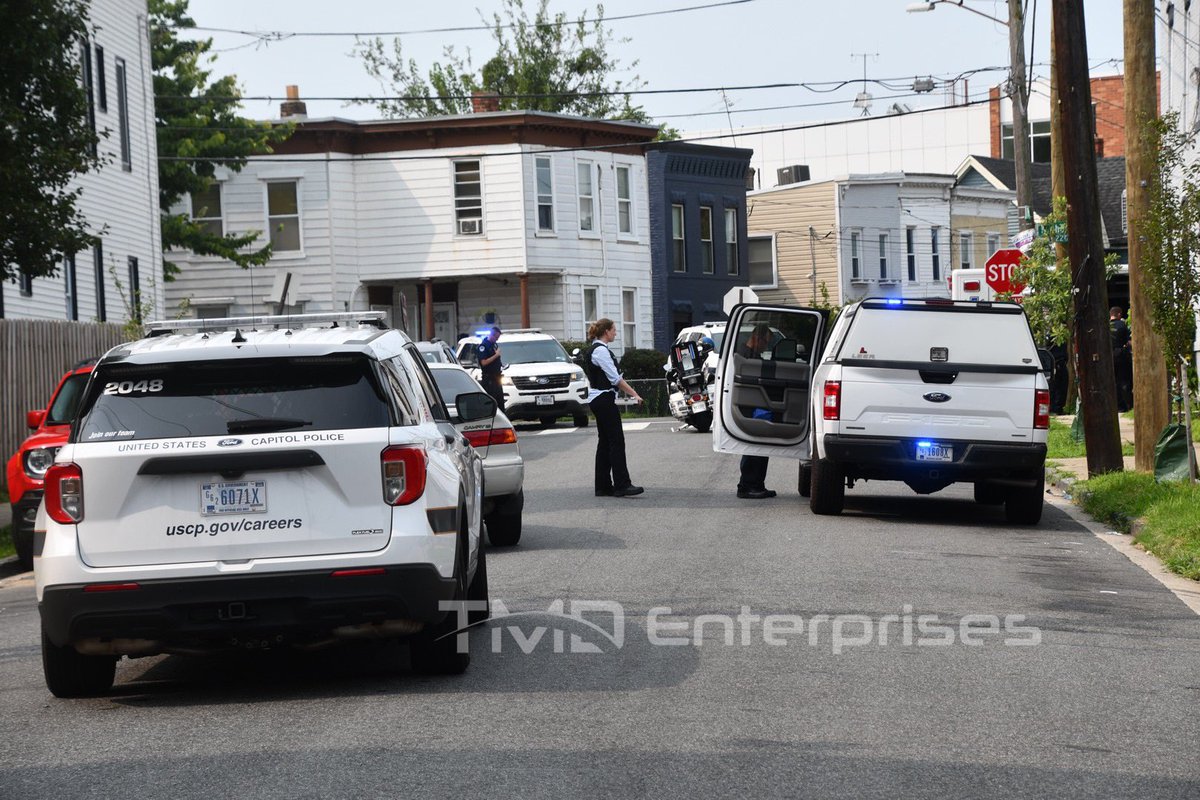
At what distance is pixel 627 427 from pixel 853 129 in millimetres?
49960

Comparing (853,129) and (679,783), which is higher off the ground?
(853,129)

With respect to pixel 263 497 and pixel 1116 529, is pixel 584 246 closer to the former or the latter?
pixel 1116 529

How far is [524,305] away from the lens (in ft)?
143

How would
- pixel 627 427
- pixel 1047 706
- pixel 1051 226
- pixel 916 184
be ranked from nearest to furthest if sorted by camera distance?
pixel 1047 706
pixel 1051 226
pixel 627 427
pixel 916 184

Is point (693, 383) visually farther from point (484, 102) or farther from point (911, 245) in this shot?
point (911, 245)

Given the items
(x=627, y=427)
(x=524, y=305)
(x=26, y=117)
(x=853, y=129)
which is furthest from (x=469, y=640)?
(x=853, y=129)

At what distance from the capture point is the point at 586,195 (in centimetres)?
4522

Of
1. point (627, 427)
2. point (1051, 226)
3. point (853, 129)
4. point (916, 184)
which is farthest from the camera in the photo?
point (853, 129)

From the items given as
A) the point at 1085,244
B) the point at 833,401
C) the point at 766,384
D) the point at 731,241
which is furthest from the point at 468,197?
the point at 833,401

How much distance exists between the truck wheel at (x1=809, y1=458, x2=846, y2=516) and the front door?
1023 millimetres

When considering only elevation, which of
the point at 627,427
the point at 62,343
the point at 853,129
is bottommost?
the point at 627,427

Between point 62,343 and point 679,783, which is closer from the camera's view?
point 679,783

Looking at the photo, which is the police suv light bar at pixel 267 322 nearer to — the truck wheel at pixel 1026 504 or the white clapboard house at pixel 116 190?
the truck wheel at pixel 1026 504

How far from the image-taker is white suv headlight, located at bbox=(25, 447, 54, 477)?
46.7 ft
